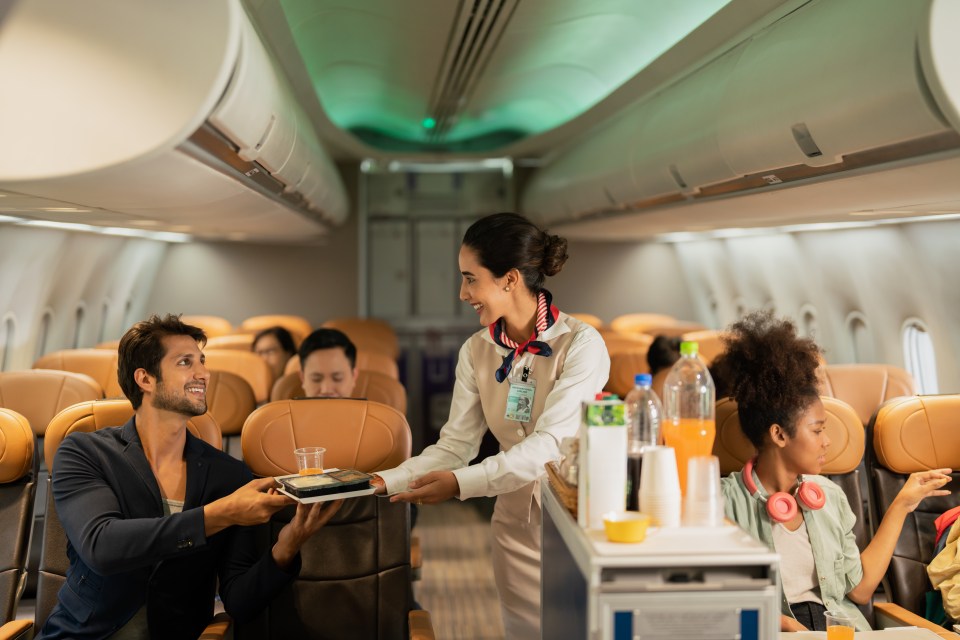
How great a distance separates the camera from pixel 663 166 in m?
5.91

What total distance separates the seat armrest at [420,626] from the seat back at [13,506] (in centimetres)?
137

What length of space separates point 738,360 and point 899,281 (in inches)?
156

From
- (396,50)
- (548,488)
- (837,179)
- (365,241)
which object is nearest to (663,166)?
(837,179)

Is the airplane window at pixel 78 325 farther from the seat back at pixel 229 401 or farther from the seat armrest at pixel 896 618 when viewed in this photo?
the seat armrest at pixel 896 618

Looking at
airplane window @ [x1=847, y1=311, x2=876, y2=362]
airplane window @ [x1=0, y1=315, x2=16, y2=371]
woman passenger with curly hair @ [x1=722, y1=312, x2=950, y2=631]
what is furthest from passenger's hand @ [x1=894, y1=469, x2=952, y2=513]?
airplane window @ [x1=0, y1=315, x2=16, y2=371]

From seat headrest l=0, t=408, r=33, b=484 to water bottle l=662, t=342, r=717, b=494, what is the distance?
2204 mm

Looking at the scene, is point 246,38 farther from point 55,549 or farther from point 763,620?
point 763,620

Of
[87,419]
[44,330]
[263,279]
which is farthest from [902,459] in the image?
[263,279]

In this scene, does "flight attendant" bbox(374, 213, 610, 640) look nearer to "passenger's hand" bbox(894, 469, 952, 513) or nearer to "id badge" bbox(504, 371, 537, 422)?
"id badge" bbox(504, 371, 537, 422)

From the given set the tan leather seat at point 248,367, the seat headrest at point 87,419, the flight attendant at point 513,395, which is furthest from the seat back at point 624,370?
the seat headrest at point 87,419

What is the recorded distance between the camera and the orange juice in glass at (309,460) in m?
2.78

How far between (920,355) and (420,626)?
488cm

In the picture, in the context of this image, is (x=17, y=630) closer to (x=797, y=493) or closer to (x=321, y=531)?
(x=321, y=531)

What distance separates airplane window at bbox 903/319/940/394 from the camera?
6.36 metres
